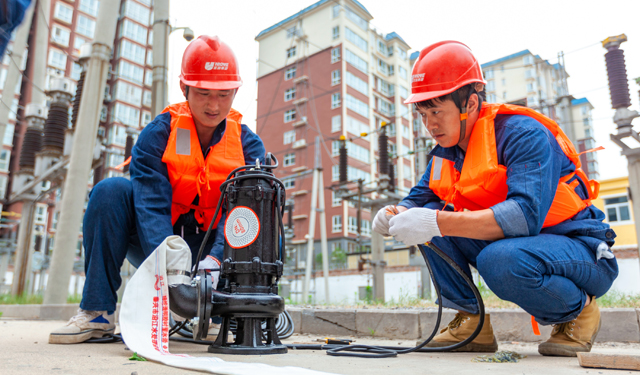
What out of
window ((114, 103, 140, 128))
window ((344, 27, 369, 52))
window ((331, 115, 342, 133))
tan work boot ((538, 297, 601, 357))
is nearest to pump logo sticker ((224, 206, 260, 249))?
tan work boot ((538, 297, 601, 357))

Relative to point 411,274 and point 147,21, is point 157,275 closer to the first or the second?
point 411,274

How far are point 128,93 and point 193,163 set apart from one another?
113 ft

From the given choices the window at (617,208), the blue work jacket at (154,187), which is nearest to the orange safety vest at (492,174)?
the blue work jacket at (154,187)

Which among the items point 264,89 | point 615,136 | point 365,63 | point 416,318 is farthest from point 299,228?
point 416,318

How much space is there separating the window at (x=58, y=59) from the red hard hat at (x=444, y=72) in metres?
35.3

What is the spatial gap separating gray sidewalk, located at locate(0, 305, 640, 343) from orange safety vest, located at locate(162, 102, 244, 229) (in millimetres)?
1549

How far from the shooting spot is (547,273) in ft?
5.82

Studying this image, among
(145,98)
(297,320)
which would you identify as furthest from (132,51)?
(297,320)

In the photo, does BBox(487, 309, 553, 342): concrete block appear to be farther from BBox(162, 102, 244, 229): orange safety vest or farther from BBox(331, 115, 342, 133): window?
BBox(331, 115, 342, 133): window

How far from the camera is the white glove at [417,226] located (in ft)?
6.00

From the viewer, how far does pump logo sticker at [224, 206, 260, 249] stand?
1.74m

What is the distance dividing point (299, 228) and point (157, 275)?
2816cm

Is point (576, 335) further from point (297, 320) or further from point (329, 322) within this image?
point (297, 320)

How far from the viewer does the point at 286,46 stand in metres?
29.7
